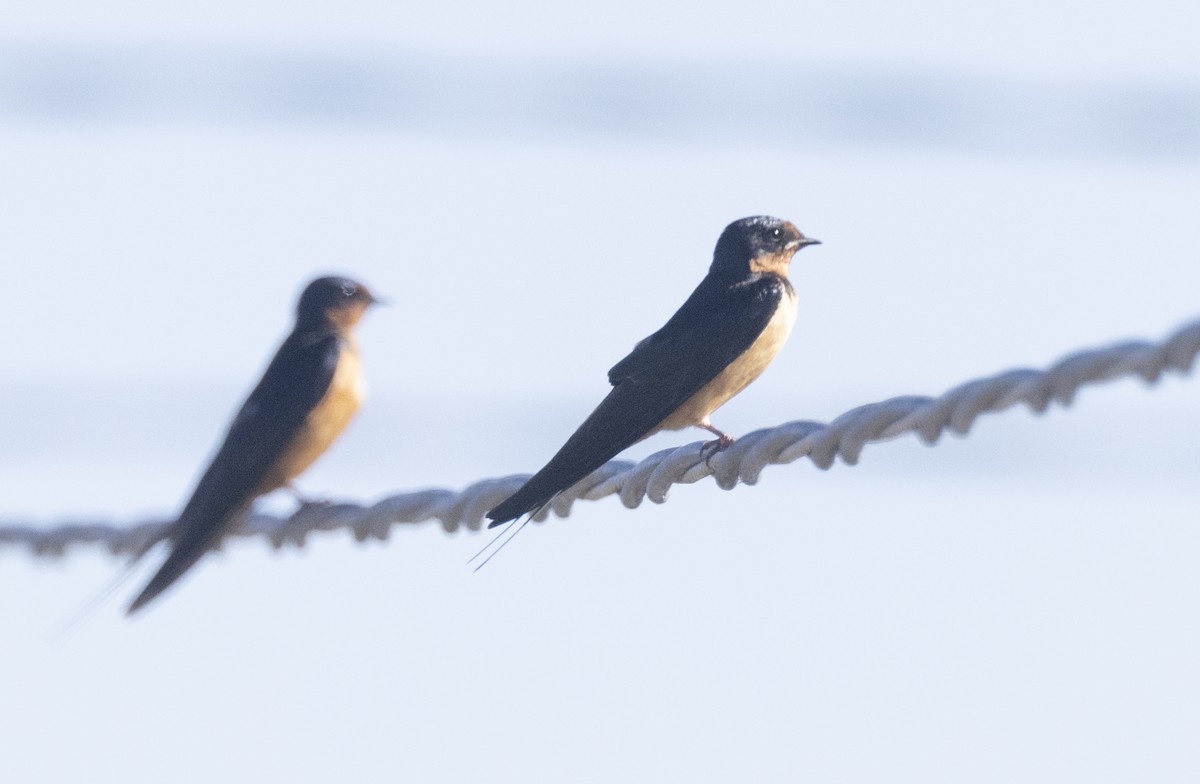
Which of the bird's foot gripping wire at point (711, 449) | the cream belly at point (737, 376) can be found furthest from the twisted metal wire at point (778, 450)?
the cream belly at point (737, 376)

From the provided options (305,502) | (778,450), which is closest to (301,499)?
(305,502)

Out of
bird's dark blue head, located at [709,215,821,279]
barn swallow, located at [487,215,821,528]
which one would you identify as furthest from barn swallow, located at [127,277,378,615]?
barn swallow, located at [487,215,821,528]

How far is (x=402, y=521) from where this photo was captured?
4.88 metres

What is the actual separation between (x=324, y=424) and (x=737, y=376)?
→ 7.89 ft

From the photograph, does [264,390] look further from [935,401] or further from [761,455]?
[935,401]

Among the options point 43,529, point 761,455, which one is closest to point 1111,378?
point 761,455

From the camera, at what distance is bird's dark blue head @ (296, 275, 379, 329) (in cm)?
829

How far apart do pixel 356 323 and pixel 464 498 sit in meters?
3.94

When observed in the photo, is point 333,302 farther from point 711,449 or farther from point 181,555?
point 711,449

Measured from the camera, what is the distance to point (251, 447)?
721 cm

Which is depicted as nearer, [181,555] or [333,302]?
[181,555]

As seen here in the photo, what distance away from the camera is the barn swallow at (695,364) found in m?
4.91

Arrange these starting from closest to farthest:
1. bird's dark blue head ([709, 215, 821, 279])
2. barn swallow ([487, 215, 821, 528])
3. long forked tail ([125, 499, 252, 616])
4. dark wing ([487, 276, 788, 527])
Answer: dark wing ([487, 276, 788, 527])
barn swallow ([487, 215, 821, 528])
bird's dark blue head ([709, 215, 821, 279])
long forked tail ([125, 499, 252, 616])

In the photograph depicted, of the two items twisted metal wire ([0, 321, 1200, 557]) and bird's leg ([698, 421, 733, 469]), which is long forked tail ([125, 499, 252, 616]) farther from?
bird's leg ([698, 421, 733, 469])
